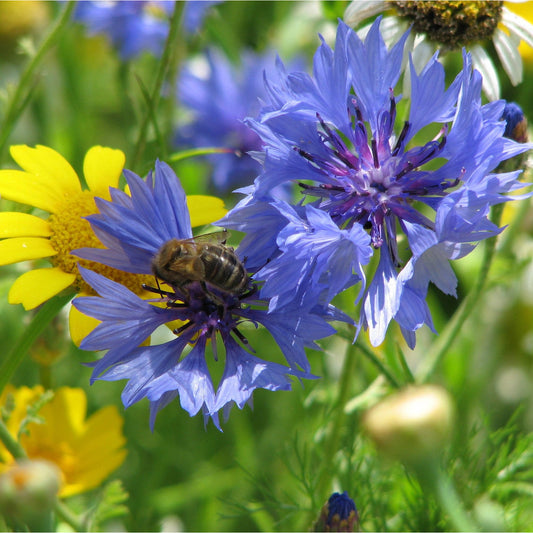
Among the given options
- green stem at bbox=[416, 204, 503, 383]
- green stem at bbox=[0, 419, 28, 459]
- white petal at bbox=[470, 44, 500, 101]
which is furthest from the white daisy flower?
green stem at bbox=[0, 419, 28, 459]

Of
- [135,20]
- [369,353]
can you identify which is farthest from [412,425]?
[135,20]

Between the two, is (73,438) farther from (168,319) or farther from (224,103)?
(224,103)

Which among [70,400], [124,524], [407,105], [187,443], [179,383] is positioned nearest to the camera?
[179,383]

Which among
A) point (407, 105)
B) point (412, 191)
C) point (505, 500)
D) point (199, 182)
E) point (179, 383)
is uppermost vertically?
point (199, 182)

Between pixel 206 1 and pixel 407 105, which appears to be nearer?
pixel 407 105

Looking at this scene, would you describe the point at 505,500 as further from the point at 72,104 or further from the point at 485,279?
the point at 72,104

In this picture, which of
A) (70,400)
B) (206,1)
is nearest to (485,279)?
(70,400)
